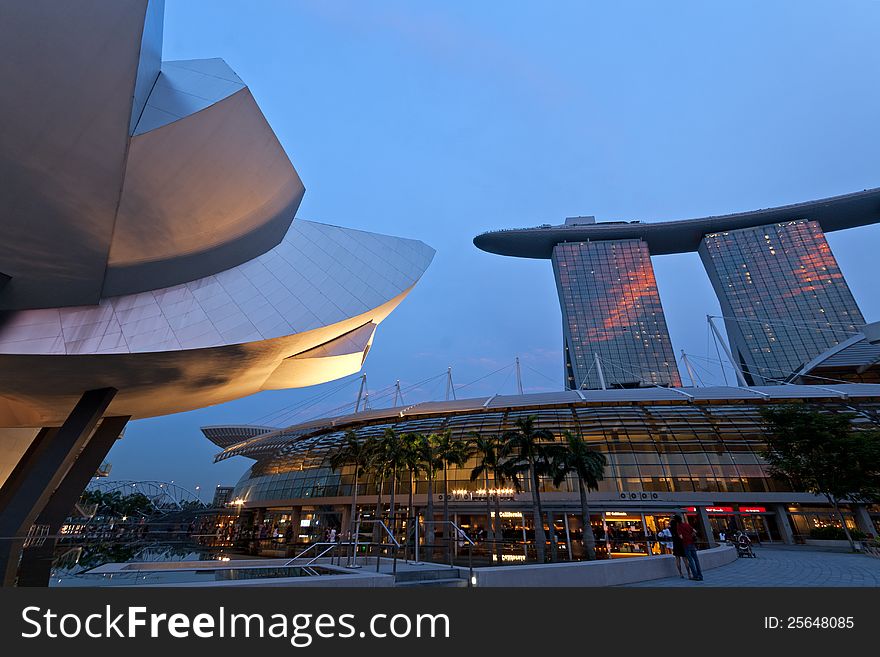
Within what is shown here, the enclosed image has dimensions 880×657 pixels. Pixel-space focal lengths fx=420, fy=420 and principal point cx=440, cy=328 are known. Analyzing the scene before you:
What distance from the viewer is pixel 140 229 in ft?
46.8

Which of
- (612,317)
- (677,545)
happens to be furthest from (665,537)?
(612,317)

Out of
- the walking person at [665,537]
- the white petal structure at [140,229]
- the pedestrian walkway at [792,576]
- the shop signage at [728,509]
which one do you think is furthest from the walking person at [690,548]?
the shop signage at [728,509]

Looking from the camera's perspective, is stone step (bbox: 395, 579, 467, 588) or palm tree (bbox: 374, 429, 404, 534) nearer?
stone step (bbox: 395, 579, 467, 588)

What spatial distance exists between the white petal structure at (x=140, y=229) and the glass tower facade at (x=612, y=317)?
104914 millimetres

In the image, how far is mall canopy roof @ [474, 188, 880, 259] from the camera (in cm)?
13162

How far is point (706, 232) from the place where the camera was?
465ft

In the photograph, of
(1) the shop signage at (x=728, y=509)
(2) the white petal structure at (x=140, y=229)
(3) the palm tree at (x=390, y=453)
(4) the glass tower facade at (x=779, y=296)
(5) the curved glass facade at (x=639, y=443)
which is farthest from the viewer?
(4) the glass tower facade at (x=779, y=296)

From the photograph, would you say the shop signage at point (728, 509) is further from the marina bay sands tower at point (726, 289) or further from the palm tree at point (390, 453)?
the marina bay sands tower at point (726, 289)

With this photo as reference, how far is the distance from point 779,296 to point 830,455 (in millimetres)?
116328

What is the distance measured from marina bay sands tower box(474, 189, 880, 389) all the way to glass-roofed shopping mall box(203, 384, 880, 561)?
6218cm

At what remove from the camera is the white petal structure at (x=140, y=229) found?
10.3 m

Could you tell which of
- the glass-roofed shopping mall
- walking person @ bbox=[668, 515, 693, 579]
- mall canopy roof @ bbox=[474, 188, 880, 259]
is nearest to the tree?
the glass-roofed shopping mall

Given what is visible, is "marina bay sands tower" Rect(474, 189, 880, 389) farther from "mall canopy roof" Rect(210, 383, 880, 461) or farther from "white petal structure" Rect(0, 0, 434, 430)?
"white petal structure" Rect(0, 0, 434, 430)
